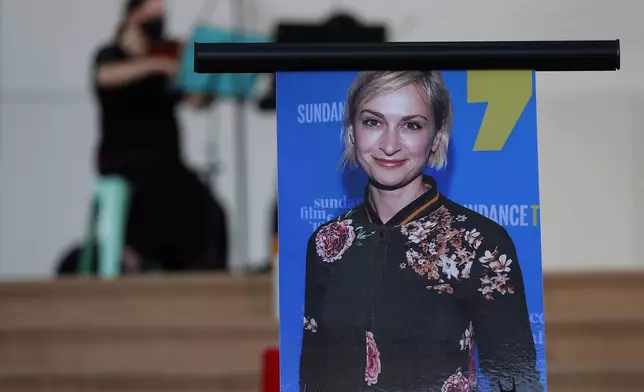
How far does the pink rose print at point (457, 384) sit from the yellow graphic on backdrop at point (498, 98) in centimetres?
24

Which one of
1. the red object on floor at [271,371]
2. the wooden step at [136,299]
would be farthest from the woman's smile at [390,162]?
the wooden step at [136,299]

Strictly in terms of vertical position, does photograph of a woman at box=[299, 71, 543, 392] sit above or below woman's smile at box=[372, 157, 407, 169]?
below

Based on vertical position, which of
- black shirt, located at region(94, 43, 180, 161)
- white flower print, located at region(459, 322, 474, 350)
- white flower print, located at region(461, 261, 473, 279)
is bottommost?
white flower print, located at region(459, 322, 474, 350)

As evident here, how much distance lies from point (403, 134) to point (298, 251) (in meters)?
0.17

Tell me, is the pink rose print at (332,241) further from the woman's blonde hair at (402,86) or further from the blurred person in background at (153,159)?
the blurred person in background at (153,159)

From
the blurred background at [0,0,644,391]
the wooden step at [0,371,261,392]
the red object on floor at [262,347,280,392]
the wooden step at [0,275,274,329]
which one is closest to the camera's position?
the red object on floor at [262,347,280,392]

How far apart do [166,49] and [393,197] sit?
3.41 meters

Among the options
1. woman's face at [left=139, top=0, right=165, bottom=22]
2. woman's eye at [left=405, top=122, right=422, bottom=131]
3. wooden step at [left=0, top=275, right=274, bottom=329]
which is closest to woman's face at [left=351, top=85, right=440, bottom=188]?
woman's eye at [left=405, top=122, right=422, bottom=131]

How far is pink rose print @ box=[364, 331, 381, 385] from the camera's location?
882 millimetres

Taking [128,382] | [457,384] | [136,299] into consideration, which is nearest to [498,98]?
[457,384]

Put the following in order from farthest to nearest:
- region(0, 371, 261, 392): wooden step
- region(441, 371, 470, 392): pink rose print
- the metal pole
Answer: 1. the metal pole
2. region(0, 371, 261, 392): wooden step
3. region(441, 371, 470, 392): pink rose print

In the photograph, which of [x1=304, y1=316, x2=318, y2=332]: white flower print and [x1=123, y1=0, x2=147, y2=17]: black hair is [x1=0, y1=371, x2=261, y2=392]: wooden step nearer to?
[x1=304, y1=316, x2=318, y2=332]: white flower print

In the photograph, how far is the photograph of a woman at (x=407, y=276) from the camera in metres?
0.88

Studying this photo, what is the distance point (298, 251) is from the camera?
2.96ft
